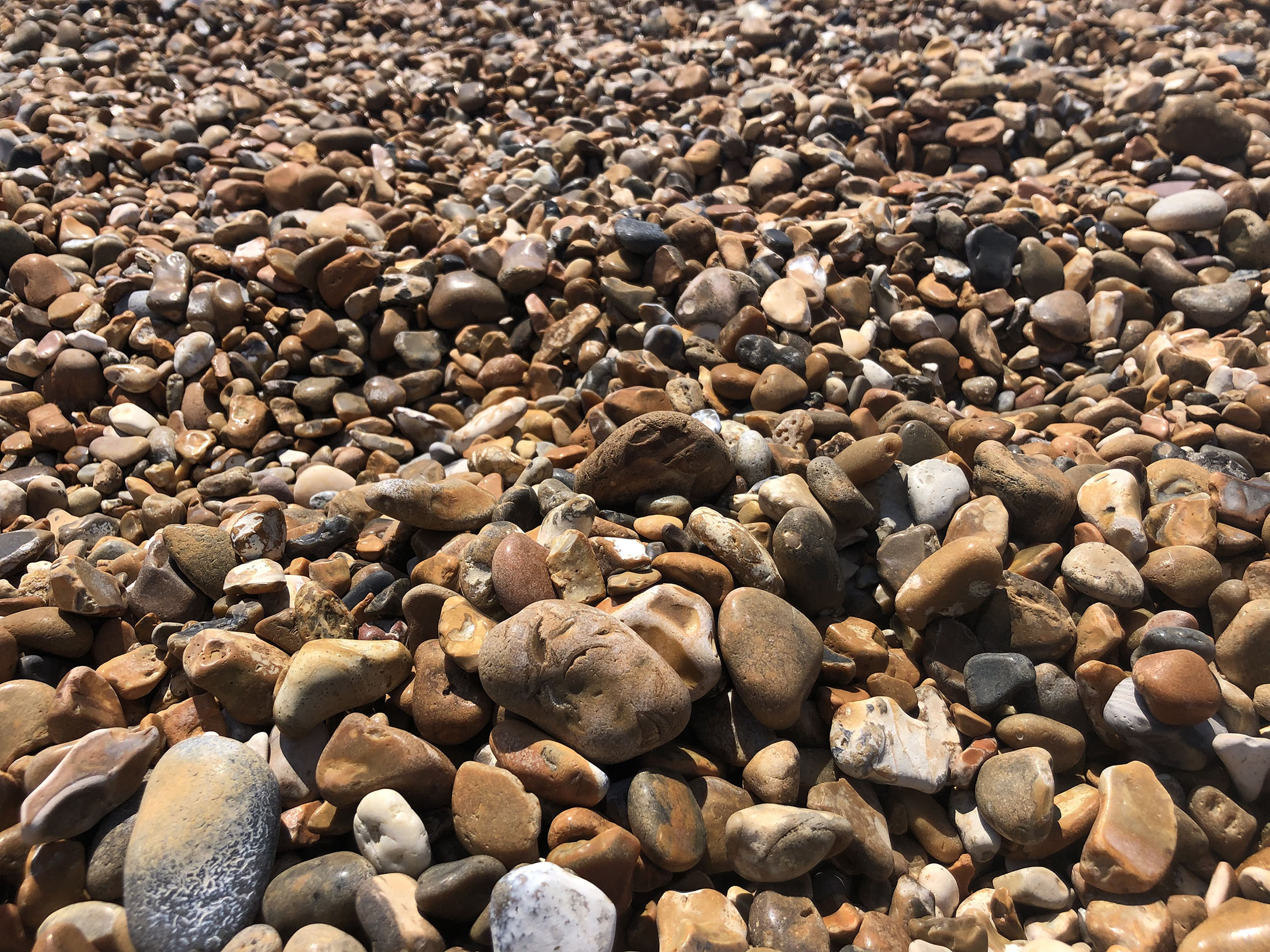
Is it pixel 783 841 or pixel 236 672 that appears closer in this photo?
pixel 783 841

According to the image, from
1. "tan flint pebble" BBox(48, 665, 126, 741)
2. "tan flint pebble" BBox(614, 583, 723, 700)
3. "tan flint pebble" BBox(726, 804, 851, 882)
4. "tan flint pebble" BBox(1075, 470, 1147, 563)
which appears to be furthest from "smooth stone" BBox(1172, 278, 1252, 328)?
"tan flint pebble" BBox(48, 665, 126, 741)

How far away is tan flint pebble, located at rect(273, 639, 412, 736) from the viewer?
186 cm

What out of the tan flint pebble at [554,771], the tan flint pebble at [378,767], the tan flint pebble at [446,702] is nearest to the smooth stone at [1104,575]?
the tan flint pebble at [554,771]

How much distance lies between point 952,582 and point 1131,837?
0.72 meters

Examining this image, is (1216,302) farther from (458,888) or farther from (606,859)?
(458,888)

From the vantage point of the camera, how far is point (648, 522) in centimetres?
229

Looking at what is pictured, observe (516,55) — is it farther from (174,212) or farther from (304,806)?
(304,806)

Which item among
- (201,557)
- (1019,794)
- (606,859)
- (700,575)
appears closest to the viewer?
(606,859)

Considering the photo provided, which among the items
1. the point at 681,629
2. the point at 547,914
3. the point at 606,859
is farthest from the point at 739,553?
the point at 547,914

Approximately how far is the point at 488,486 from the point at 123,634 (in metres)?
1.18

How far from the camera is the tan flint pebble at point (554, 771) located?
1.75 meters

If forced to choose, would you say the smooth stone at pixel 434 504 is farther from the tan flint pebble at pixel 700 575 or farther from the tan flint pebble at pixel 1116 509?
the tan flint pebble at pixel 1116 509

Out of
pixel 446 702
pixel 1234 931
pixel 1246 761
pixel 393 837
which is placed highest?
pixel 446 702

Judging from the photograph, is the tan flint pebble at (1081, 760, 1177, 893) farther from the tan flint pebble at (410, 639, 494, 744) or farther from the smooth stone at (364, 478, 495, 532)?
the smooth stone at (364, 478, 495, 532)
